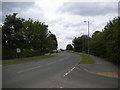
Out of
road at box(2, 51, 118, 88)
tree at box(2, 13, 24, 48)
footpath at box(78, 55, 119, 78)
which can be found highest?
tree at box(2, 13, 24, 48)

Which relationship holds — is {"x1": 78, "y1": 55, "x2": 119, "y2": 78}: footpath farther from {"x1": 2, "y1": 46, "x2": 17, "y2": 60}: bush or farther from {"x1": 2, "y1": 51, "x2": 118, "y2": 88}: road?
{"x1": 2, "y1": 46, "x2": 17, "y2": 60}: bush

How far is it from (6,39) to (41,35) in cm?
1779

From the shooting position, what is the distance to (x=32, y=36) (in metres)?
47.9

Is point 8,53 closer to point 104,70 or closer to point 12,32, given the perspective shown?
point 12,32

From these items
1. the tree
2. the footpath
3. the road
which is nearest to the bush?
the tree

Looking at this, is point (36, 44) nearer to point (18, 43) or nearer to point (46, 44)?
point (46, 44)

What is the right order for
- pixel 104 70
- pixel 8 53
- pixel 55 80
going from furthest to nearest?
pixel 8 53 → pixel 104 70 → pixel 55 80

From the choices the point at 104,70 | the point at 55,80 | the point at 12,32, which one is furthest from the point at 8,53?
the point at 55,80

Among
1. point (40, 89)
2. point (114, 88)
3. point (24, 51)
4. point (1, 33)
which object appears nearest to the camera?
point (40, 89)

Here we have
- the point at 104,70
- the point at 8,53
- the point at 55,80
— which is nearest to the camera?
the point at 55,80

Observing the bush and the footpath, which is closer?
the footpath

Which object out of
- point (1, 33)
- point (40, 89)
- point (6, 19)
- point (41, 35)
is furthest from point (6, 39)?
point (40, 89)

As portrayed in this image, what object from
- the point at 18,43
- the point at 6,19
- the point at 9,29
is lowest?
the point at 18,43

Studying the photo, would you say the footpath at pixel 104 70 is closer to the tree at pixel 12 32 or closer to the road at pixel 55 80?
the road at pixel 55 80
